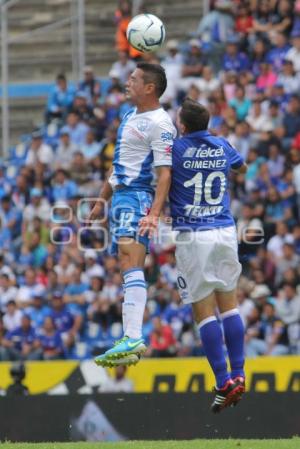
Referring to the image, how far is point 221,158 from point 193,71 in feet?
37.8

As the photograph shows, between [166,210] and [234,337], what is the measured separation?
872 cm

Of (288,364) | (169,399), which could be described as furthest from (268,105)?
(169,399)

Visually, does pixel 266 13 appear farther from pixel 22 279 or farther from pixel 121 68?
pixel 22 279

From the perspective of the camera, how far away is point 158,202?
1082 centimetres

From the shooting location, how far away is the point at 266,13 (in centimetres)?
2245

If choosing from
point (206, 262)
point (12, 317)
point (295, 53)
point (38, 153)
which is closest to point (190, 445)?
point (206, 262)

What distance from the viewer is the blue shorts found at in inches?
441

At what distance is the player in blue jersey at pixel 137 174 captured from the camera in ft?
36.5

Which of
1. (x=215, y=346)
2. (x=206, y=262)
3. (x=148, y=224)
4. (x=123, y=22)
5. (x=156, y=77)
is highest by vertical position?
(x=123, y=22)

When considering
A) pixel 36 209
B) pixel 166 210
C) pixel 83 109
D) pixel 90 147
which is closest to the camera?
pixel 166 210

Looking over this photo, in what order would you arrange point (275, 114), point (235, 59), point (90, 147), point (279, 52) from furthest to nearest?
point (90, 147) < point (235, 59) < point (279, 52) < point (275, 114)

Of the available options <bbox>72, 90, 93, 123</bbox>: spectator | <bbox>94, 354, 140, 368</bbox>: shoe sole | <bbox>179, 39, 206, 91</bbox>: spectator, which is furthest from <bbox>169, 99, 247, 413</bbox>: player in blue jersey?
<bbox>72, 90, 93, 123</bbox>: spectator

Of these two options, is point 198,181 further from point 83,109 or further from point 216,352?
point 83,109

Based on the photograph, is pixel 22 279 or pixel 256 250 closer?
pixel 256 250
